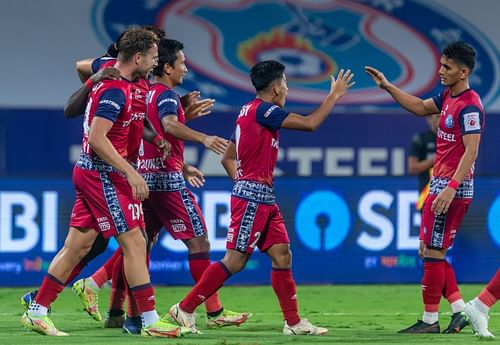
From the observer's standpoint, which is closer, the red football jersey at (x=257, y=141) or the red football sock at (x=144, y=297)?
the red football sock at (x=144, y=297)

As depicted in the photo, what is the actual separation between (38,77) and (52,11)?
101cm

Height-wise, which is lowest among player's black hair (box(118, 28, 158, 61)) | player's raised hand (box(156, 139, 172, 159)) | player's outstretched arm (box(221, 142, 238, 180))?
player's outstretched arm (box(221, 142, 238, 180))

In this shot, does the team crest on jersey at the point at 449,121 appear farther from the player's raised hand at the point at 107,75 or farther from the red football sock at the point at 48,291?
the red football sock at the point at 48,291

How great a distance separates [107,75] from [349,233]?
5.46 metres

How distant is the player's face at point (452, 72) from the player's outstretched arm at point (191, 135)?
156 centimetres

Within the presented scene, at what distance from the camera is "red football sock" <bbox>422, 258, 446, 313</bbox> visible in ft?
30.4

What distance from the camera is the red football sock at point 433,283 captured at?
926cm

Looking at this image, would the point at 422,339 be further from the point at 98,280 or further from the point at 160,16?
the point at 160,16

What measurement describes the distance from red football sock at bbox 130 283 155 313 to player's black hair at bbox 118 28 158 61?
4.79 feet

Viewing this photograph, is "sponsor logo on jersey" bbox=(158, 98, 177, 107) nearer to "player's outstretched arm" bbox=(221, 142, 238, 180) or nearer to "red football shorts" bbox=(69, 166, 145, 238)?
"player's outstretched arm" bbox=(221, 142, 238, 180)

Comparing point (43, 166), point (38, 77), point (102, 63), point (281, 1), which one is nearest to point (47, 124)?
point (43, 166)

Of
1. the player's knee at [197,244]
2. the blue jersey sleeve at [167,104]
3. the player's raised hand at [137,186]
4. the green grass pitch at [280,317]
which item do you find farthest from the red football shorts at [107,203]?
the player's knee at [197,244]

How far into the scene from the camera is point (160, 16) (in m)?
19.9

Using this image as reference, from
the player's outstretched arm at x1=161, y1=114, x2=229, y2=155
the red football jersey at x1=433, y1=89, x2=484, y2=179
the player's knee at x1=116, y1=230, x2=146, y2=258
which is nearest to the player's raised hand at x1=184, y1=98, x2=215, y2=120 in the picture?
the player's outstretched arm at x1=161, y1=114, x2=229, y2=155
